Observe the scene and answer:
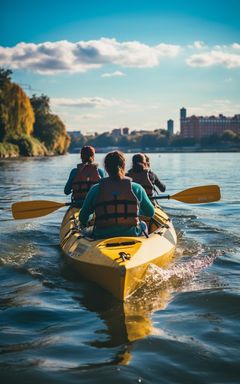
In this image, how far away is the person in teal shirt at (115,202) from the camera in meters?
5.41

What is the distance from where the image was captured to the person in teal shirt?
17.8 feet

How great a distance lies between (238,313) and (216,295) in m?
0.58

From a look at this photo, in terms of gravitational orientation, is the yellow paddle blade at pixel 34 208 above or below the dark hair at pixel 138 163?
below

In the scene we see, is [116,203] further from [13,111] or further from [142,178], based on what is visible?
[13,111]

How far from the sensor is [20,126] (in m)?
71.1

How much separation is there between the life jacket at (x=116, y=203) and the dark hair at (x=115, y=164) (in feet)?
0.23

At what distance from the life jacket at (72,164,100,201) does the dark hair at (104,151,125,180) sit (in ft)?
9.38

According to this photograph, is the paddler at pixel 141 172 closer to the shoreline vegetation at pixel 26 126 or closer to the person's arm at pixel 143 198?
the person's arm at pixel 143 198

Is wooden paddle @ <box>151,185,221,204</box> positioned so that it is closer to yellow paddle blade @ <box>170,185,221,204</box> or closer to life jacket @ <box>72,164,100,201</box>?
yellow paddle blade @ <box>170,185,221,204</box>

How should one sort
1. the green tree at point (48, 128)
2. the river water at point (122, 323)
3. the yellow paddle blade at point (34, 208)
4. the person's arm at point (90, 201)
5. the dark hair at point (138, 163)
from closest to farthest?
the river water at point (122, 323) → the person's arm at point (90, 201) → the yellow paddle blade at point (34, 208) → the dark hair at point (138, 163) → the green tree at point (48, 128)

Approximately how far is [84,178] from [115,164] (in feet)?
9.90

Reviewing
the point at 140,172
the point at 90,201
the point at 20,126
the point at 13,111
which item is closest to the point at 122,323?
the point at 90,201

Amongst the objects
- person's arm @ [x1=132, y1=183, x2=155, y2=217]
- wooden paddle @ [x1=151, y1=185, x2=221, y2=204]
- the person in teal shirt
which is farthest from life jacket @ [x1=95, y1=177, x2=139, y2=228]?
wooden paddle @ [x1=151, y1=185, x2=221, y2=204]

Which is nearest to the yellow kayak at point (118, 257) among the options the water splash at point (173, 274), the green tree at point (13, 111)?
the water splash at point (173, 274)
